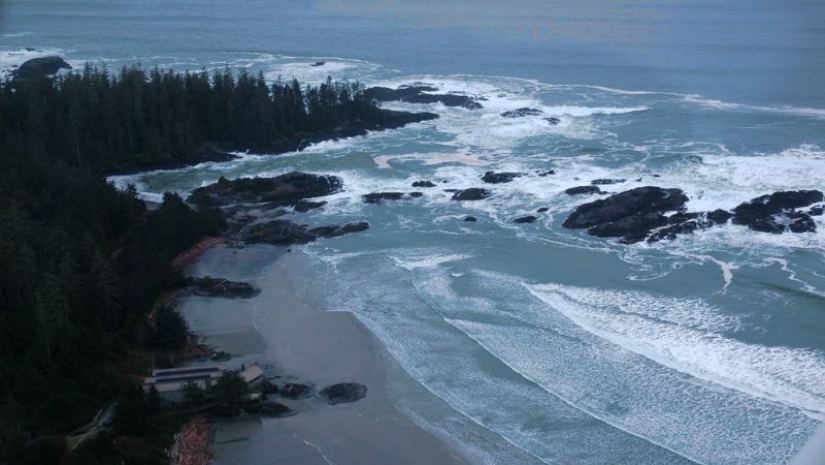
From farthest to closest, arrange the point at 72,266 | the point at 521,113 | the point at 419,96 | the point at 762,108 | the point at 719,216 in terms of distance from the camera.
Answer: the point at 419,96, the point at 521,113, the point at 762,108, the point at 719,216, the point at 72,266

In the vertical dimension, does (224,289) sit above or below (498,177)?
below

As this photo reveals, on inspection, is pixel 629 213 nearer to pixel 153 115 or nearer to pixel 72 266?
pixel 72 266

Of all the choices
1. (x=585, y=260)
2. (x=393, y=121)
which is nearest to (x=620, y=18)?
(x=393, y=121)

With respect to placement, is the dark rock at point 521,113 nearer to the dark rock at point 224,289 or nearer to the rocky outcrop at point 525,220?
the rocky outcrop at point 525,220

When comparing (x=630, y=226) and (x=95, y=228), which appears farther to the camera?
(x=630, y=226)

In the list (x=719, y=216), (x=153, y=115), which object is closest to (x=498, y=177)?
(x=719, y=216)

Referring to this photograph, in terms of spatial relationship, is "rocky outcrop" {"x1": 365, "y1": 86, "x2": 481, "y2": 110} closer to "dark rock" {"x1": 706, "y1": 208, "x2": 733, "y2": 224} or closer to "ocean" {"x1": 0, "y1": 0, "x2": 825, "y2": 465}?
"ocean" {"x1": 0, "y1": 0, "x2": 825, "y2": 465}

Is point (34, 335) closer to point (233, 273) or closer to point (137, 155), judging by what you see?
point (233, 273)
